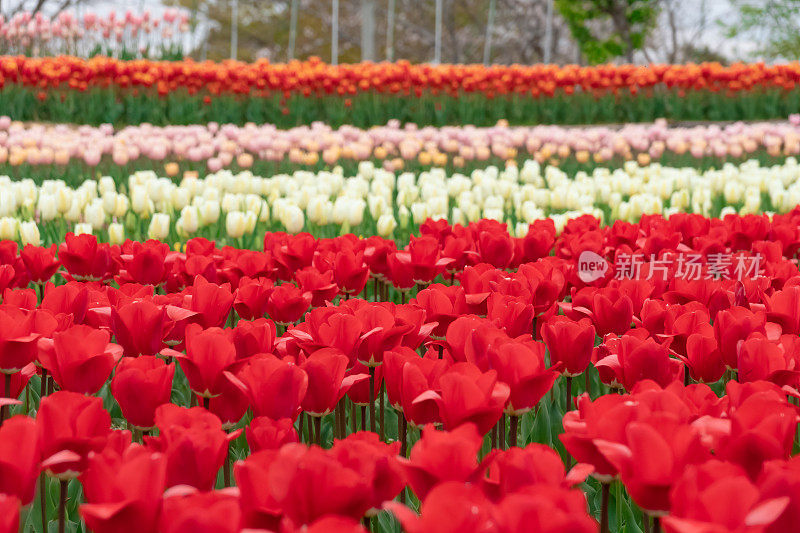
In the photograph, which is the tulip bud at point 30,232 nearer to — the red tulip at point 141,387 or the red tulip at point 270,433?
the red tulip at point 141,387

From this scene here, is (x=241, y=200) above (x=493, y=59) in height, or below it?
below

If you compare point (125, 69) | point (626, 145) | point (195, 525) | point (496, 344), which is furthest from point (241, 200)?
point (125, 69)

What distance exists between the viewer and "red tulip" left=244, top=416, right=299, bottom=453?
123 centimetres

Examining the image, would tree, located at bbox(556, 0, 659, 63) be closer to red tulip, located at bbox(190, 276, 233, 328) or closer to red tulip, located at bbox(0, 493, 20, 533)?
red tulip, located at bbox(190, 276, 233, 328)

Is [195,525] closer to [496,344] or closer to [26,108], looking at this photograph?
[496,344]

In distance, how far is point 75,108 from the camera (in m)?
11.6

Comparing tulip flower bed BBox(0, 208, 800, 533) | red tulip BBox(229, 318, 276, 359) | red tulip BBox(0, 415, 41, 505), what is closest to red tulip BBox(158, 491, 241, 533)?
tulip flower bed BBox(0, 208, 800, 533)

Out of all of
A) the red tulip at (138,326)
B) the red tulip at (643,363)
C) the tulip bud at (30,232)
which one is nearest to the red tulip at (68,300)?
the red tulip at (138,326)

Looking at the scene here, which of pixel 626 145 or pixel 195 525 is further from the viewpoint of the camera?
pixel 626 145

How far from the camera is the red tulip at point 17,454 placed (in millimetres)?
1074

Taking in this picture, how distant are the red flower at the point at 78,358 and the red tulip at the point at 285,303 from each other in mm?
612

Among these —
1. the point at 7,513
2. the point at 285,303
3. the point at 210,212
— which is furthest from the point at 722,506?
the point at 210,212

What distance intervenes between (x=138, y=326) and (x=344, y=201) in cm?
248

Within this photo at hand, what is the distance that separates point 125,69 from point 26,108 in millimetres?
1525
